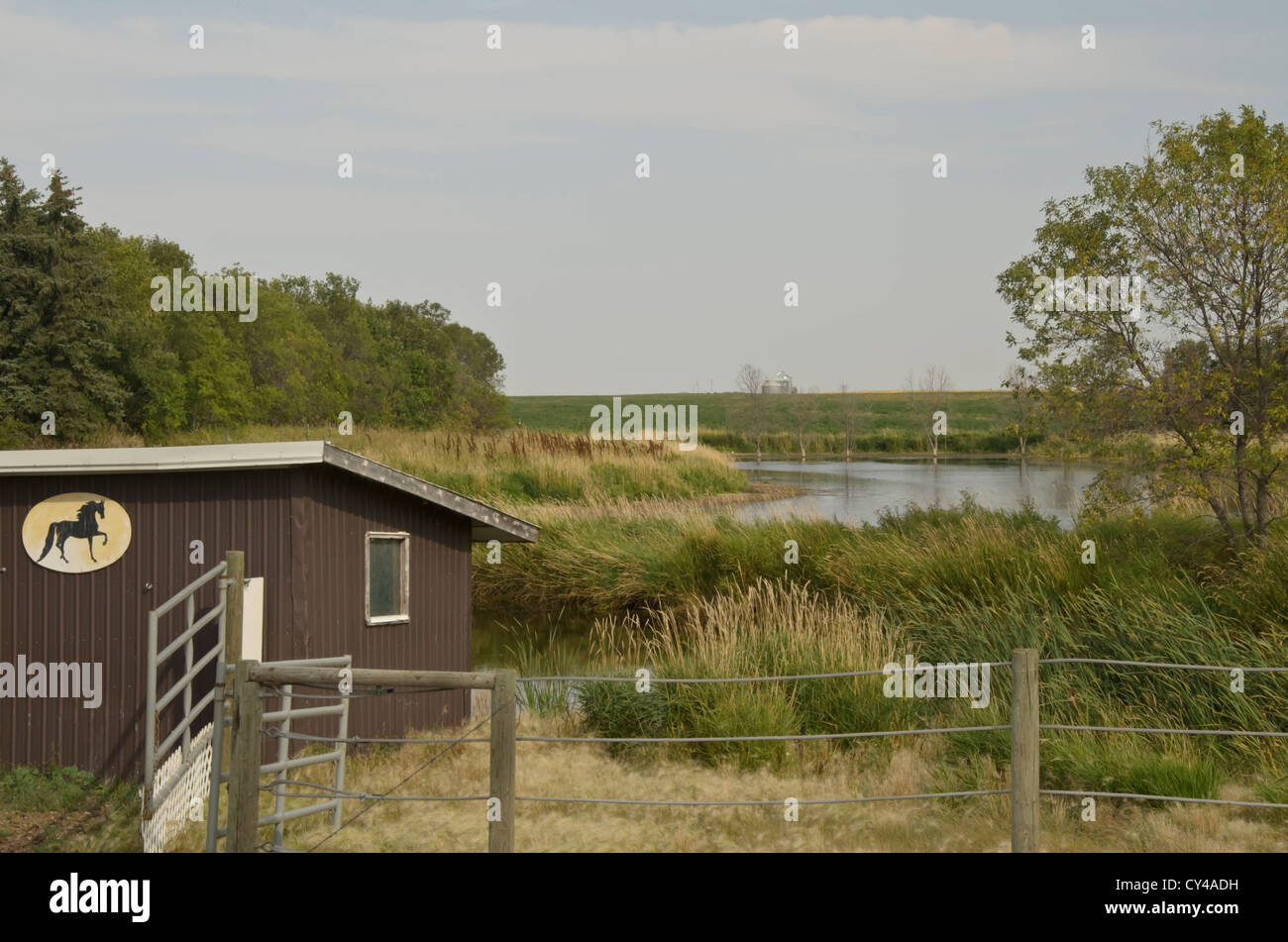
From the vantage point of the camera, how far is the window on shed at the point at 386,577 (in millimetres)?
10914

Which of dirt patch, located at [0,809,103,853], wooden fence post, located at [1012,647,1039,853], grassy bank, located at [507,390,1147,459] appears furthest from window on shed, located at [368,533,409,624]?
grassy bank, located at [507,390,1147,459]

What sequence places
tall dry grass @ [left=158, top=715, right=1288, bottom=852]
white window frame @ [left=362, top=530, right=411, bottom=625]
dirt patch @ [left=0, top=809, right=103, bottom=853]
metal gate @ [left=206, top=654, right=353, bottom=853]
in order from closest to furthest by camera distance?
metal gate @ [left=206, top=654, right=353, bottom=853] → tall dry grass @ [left=158, top=715, right=1288, bottom=852] → dirt patch @ [left=0, top=809, right=103, bottom=853] → white window frame @ [left=362, top=530, right=411, bottom=625]

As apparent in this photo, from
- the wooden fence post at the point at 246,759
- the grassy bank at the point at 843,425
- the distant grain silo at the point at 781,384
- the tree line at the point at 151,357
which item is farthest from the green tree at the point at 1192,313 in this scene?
the distant grain silo at the point at 781,384

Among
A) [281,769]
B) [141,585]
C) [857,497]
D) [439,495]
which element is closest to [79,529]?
[141,585]

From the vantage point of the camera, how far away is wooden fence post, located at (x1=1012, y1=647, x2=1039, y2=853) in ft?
21.2

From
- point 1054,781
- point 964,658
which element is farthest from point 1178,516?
point 1054,781

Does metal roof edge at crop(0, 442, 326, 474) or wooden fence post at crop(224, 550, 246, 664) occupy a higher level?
metal roof edge at crop(0, 442, 326, 474)

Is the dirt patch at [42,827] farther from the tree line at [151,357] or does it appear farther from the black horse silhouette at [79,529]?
the tree line at [151,357]

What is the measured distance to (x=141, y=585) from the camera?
10008 millimetres

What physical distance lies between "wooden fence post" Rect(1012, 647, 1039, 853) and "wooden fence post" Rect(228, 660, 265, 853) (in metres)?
4.27

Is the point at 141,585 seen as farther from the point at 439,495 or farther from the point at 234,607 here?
the point at 439,495

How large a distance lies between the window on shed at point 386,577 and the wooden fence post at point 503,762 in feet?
16.6

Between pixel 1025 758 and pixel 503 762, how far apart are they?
2940 mm

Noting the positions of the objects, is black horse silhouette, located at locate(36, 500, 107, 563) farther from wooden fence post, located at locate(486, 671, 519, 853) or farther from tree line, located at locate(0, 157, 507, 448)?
tree line, located at locate(0, 157, 507, 448)
